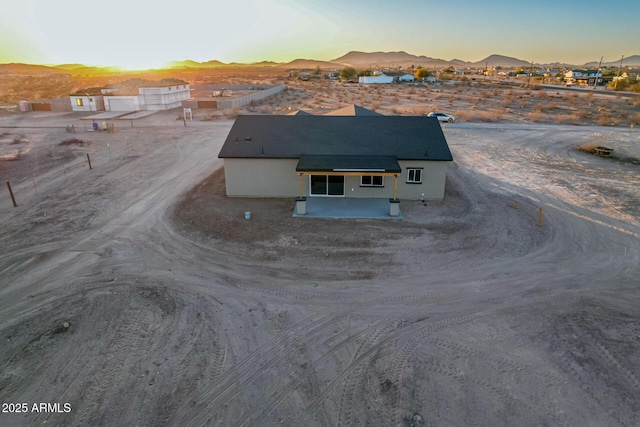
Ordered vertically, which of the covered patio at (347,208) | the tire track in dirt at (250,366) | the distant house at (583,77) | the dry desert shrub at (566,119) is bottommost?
the tire track in dirt at (250,366)

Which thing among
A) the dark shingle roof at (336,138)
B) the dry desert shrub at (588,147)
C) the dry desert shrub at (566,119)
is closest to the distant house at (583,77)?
the dry desert shrub at (566,119)

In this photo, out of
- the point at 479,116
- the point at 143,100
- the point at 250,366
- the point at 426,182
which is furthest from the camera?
the point at 143,100

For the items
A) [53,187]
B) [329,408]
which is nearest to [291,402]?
[329,408]

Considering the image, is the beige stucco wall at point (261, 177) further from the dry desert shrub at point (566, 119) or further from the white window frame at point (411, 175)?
the dry desert shrub at point (566, 119)

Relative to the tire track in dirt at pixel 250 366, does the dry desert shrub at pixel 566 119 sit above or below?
above

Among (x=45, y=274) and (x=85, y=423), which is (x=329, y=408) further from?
(x=45, y=274)

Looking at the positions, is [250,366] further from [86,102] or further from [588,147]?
[86,102]

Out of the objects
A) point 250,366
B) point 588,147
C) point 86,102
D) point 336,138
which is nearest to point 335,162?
point 336,138

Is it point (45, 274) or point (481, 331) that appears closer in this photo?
point (481, 331)
